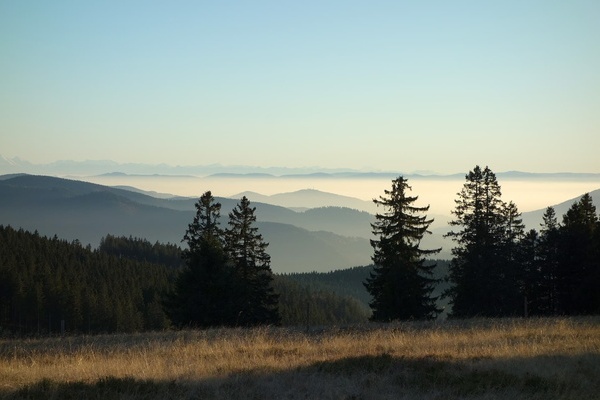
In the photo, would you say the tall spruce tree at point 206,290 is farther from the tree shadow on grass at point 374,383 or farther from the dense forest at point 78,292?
the tree shadow on grass at point 374,383

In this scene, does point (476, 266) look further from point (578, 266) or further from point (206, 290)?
point (206, 290)

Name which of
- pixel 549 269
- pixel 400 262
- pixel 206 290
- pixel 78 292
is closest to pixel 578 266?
pixel 549 269

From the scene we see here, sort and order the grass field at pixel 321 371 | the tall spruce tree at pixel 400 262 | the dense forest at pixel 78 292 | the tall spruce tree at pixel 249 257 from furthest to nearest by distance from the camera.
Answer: the dense forest at pixel 78 292, the tall spruce tree at pixel 249 257, the tall spruce tree at pixel 400 262, the grass field at pixel 321 371

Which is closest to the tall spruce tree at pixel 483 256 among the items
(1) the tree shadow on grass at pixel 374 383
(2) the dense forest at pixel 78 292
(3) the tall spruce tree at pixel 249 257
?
(3) the tall spruce tree at pixel 249 257

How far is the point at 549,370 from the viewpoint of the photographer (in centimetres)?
1158

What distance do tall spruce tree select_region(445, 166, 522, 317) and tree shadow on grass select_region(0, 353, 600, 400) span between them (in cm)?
2878

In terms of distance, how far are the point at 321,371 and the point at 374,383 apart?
140 cm

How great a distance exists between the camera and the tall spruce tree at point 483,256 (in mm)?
40281

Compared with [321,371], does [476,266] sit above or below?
below

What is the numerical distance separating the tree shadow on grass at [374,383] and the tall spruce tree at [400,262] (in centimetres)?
2571

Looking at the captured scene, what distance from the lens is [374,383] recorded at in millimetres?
10680

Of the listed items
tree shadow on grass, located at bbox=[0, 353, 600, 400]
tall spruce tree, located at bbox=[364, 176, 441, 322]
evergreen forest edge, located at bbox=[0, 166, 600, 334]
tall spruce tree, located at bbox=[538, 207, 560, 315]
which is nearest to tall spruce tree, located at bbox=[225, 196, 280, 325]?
evergreen forest edge, located at bbox=[0, 166, 600, 334]

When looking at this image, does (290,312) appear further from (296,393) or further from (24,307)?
(296,393)

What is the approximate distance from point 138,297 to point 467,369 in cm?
10084
